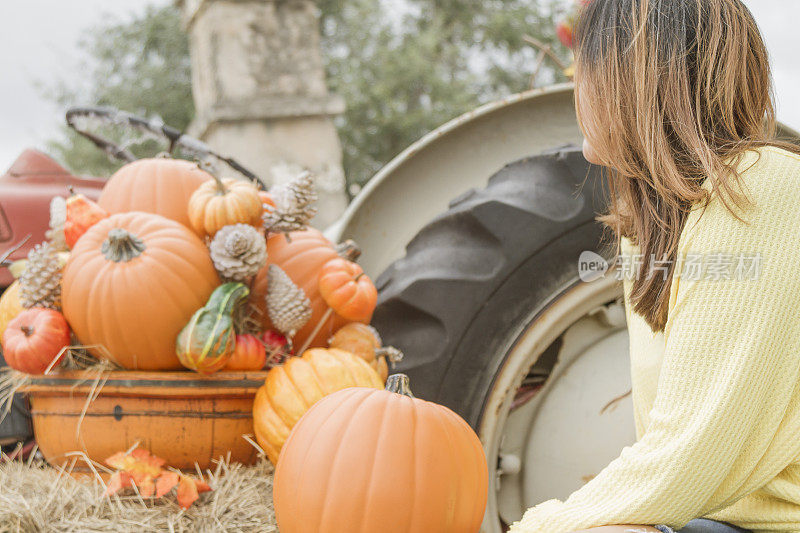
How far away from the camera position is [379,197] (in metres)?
2.32

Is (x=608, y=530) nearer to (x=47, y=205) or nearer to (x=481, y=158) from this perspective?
(x=481, y=158)

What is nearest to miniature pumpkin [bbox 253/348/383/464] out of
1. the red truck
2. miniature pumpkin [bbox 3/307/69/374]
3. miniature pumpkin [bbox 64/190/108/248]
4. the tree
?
miniature pumpkin [bbox 3/307/69/374]

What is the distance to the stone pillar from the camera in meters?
5.80

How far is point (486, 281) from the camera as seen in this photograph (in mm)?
1745

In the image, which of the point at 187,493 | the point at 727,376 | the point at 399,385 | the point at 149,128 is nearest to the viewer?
the point at 727,376

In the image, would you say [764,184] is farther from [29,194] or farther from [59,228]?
[29,194]

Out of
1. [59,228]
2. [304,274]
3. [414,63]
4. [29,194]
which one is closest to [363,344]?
[304,274]

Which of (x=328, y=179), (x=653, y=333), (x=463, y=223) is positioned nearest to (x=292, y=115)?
(x=328, y=179)

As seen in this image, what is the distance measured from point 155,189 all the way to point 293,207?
16.6 inches

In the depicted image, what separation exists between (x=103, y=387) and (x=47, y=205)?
1.06 metres

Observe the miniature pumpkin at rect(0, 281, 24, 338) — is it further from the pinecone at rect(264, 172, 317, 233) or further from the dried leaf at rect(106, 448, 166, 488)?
the pinecone at rect(264, 172, 317, 233)

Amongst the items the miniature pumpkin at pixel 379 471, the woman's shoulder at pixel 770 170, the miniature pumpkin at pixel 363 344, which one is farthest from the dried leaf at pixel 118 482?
the woman's shoulder at pixel 770 170

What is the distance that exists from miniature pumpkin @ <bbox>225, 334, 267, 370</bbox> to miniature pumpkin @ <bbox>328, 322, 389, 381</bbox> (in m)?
0.19

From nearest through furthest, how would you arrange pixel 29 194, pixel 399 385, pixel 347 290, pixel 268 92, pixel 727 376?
1. pixel 727 376
2. pixel 399 385
3. pixel 347 290
4. pixel 29 194
5. pixel 268 92
